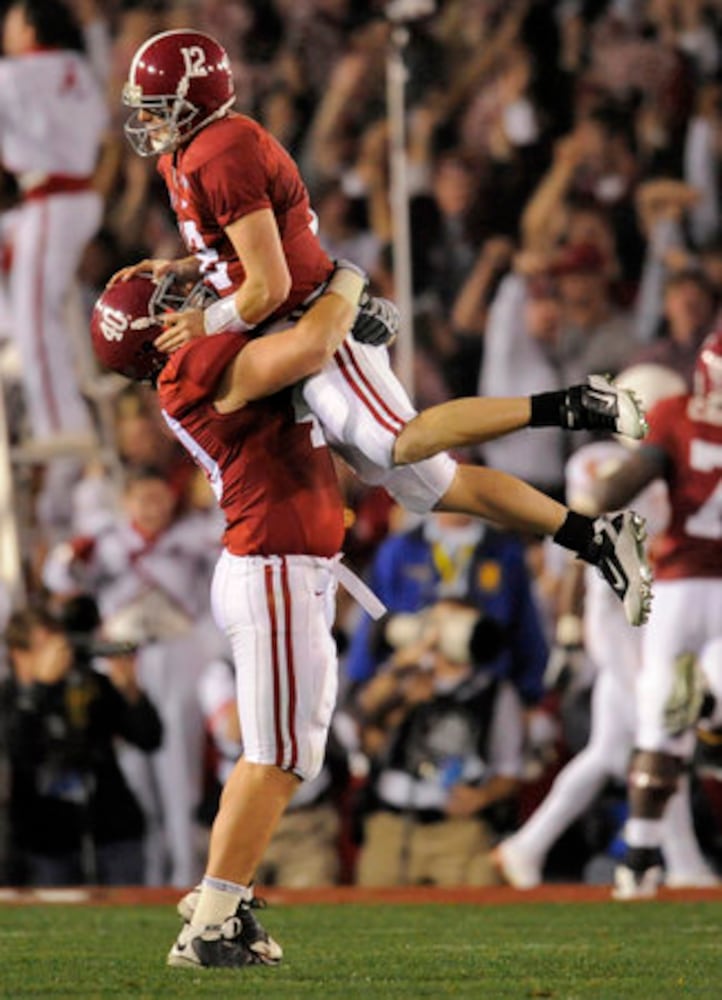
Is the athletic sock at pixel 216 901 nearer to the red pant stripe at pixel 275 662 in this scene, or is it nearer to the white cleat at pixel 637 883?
the red pant stripe at pixel 275 662

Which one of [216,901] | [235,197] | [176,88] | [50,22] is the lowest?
[216,901]

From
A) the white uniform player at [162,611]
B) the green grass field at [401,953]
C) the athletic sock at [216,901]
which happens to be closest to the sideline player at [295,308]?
the green grass field at [401,953]

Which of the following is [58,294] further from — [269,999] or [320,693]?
[269,999]

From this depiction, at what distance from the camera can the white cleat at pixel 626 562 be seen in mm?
7797

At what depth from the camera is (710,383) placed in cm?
1040

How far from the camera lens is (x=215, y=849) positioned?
24.4ft

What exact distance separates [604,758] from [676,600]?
4.30 feet

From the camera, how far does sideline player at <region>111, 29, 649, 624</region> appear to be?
24.7 ft

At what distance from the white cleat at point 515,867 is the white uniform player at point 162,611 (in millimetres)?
1473

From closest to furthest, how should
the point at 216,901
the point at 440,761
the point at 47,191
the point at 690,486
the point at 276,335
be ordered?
the point at 216,901 → the point at 276,335 → the point at 690,486 → the point at 440,761 → the point at 47,191

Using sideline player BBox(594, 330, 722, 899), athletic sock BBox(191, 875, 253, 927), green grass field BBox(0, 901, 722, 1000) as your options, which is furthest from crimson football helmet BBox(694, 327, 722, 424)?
athletic sock BBox(191, 875, 253, 927)

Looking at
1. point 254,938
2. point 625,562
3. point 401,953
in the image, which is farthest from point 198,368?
point 401,953

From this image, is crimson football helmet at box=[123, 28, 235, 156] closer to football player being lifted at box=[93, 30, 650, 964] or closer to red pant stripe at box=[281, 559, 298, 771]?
football player being lifted at box=[93, 30, 650, 964]

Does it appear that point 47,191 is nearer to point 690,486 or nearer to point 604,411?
point 690,486
